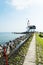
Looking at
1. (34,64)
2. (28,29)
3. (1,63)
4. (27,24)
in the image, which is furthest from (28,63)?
(28,29)

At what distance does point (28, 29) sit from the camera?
123562 mm

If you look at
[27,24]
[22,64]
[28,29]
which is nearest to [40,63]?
[22,64]

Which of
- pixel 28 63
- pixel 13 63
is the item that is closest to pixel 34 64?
pixel 28 63

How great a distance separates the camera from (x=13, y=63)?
1023cm

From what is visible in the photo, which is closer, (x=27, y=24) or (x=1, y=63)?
(x=1, y=63)

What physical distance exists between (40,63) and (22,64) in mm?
1158

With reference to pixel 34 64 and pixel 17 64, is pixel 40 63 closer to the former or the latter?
pixel 34 64

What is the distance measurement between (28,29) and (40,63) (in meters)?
114

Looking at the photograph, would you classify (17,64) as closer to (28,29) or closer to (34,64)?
(34,64)

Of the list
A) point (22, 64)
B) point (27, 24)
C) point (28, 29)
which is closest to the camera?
point (22, 64)

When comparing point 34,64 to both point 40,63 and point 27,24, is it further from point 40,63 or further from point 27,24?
point 27,24

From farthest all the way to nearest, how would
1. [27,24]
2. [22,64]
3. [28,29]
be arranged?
[28,29], [27,24], [22,64]

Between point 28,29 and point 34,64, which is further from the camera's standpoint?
point 28,29

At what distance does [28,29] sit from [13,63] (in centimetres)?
11355
